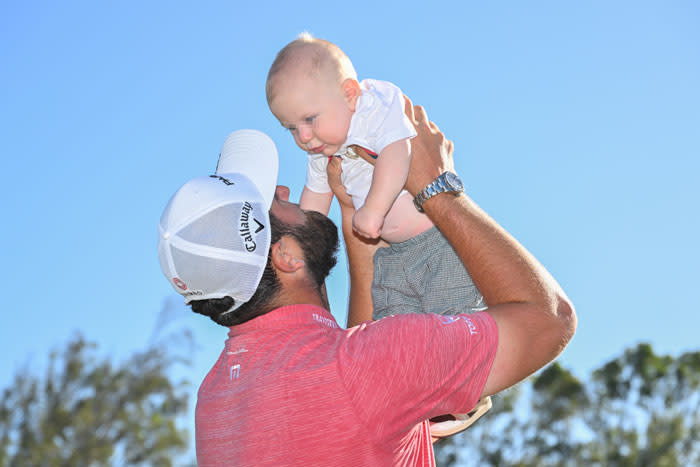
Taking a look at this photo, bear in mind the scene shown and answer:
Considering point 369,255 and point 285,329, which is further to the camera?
point 369,255

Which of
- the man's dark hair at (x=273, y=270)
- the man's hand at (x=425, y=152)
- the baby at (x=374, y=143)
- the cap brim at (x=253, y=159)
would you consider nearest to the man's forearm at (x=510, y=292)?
the man's hand at (x=425, y=152)

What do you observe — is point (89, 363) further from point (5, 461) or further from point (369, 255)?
point (369, 255)

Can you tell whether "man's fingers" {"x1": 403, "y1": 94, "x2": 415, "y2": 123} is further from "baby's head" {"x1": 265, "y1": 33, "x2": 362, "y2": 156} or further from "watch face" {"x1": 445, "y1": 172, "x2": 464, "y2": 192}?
"watch face" {"x1": 445, "y1": 172, "x2": 464, "y2": 192}

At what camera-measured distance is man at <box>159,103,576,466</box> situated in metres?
2.91

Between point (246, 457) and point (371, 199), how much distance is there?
4.14 feet

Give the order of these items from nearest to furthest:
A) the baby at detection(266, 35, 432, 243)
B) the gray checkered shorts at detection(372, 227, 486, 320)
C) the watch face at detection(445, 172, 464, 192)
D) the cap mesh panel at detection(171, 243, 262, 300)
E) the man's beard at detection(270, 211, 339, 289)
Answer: the cap mesh panel at detection(171, 243, 262, 300) < the watch face at detection(445, 172, 464, 192) < the man's beard at detection(270, 211, 339, 289) < the gray checkered shorts at detection(372, 227, 486, 320) < the baby at detection(266, 35, 432, 243)

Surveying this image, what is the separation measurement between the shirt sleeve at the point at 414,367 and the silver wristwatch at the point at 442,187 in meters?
0.60

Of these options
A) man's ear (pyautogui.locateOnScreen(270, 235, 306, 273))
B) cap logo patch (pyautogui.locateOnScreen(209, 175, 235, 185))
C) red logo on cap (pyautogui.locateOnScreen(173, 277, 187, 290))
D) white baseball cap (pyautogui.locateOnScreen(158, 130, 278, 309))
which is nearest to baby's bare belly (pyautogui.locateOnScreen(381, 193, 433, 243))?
man's ear (pyautogui.locateOnScreen(270, 235, 306, 273))

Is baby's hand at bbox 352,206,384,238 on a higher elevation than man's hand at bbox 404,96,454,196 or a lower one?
lower

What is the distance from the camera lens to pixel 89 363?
3703 cm

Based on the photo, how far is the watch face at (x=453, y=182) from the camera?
11.1ft

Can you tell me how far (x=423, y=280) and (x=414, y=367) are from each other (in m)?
0.98

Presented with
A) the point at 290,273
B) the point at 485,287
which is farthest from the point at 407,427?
the point at 290,273

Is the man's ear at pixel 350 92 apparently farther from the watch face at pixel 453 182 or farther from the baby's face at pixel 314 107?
the watch face at pixel 453 182
